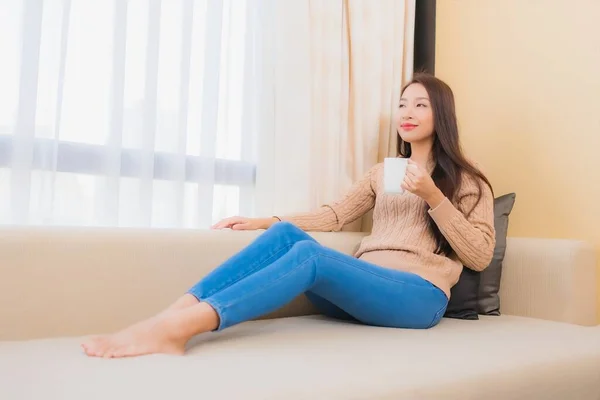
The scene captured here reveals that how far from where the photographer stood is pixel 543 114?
2.09 m

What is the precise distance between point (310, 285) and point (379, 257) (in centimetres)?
40

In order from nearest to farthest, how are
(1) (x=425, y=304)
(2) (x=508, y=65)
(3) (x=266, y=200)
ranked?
1. (1) (x=425, y=304)
2. (3) (x=266, y=200)
3. (2) (x=508, y=65)

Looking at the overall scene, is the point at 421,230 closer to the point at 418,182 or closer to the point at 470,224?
the point at 470,224

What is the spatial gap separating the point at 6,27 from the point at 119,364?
40.7 inches

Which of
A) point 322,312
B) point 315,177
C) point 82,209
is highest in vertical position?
point 315,177

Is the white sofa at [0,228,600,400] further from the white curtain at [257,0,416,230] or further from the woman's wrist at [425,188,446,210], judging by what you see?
the white curtain at [257,0,416,230]

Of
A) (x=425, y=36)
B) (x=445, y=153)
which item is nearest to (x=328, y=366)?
(x=445, y=153)

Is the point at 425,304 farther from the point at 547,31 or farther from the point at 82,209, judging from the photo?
the point at 547,31

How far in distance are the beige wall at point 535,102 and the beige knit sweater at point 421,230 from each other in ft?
1.23

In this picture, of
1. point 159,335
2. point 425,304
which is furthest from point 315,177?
point 159,335

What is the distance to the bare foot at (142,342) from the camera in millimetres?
1146

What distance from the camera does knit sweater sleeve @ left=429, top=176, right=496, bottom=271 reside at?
1.64m

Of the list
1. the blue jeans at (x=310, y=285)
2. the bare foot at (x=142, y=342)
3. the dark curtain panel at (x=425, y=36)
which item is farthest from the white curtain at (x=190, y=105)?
the bare foot at (x=142, y=342)

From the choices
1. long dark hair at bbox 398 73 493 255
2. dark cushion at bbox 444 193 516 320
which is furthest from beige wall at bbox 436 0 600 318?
long dark hair at bbox 398 73 493 255
